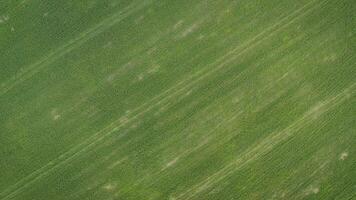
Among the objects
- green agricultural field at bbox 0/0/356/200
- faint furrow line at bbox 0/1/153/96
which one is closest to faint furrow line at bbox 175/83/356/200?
green agricultural field at bbox 0/0/356/200

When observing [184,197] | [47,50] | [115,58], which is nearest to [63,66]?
[47,50]

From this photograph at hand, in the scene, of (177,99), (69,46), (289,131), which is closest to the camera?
(69,46)

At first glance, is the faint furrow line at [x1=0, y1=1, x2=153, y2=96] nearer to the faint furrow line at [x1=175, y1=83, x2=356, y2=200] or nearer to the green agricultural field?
the green agricultural field

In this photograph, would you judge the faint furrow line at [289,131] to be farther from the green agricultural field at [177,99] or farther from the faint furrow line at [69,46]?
the faint furrow line at [69,46]

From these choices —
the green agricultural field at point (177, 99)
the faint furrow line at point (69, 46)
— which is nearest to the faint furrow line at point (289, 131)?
the green agricultural field at point (177, 99)

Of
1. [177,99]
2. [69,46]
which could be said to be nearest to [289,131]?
[177,99]

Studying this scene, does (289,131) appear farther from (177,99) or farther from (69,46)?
(69,46)
